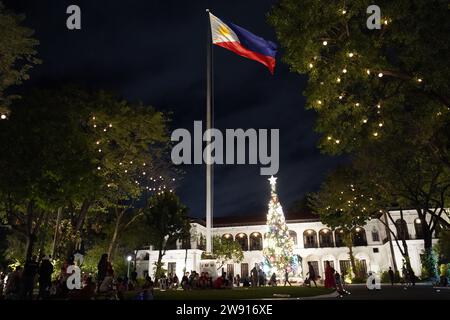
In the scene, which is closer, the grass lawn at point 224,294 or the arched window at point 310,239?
the grass lawn at point 224,294

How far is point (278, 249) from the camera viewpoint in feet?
111

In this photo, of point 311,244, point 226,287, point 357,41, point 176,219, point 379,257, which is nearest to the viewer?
point 357,41

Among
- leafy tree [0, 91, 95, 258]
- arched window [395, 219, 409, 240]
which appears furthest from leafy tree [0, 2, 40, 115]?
arched window [395, 219, 409, 240]

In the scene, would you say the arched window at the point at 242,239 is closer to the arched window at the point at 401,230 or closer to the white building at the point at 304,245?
the white building at the point at 304,245

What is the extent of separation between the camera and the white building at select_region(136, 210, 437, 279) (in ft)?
170

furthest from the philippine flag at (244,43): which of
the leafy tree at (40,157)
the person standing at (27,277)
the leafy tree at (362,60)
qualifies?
the person standing at (27,277)

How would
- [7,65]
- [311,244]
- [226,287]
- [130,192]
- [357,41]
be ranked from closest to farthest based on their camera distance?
[357,41]
[7,65]
[226,287]
[130,192]
[311,244]

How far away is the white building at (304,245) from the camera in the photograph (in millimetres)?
51719

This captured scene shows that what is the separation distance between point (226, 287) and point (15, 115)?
567 inches

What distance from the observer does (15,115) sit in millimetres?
16062

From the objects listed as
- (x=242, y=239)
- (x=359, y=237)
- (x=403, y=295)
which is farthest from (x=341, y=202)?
(x=242, y=239)

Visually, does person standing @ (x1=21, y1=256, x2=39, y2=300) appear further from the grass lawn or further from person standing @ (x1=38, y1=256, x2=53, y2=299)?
the grass lawn

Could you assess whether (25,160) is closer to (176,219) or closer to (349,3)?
(349,3)
